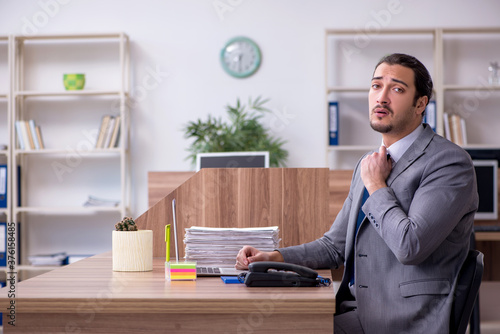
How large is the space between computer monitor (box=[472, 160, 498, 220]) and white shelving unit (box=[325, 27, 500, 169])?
590mm

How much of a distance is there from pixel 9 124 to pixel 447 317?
4.01 m

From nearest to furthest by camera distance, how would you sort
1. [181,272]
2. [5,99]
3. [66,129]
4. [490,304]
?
[181,272] < [490,304] < [5,99] < [66,129]

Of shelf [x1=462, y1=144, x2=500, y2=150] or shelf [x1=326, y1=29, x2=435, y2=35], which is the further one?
shelf [x1=326, y1=29, x2=435, y2=35]

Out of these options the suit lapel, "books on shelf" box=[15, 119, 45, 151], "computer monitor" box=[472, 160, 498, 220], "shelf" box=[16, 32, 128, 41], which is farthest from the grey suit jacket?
"books on shelf" box=[15, 119, 45, 151]

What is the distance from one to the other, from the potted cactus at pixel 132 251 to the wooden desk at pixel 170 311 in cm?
34

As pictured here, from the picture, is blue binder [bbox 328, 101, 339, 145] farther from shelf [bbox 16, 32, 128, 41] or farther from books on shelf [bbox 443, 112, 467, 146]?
shelf [bbox 16, 32, 128, 41]

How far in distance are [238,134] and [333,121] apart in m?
0.72

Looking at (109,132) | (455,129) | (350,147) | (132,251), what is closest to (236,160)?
(132,251)

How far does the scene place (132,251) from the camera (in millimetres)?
1709

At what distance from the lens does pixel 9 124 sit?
4.67 meters

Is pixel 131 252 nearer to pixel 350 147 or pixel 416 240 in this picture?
pixel 416 240

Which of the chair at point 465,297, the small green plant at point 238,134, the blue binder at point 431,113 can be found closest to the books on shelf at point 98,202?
the small green plant at point 238,134

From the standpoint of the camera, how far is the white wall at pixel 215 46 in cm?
476

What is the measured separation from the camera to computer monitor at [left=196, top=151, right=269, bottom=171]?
273 centimetres
